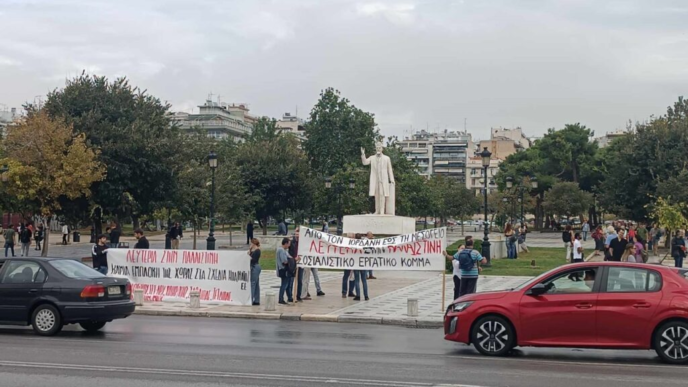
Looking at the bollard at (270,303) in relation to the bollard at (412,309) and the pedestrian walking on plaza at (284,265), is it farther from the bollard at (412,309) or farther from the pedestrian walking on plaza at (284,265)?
the bollard at (412,309)

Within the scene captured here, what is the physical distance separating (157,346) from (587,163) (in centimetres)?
8122

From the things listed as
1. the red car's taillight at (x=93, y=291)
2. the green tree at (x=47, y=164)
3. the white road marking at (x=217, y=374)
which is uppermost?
the green tree at (x=47, y=164)

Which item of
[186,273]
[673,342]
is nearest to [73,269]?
[186,273]

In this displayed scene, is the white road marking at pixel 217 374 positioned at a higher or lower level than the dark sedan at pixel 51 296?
lower

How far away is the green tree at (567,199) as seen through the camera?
3142 inches

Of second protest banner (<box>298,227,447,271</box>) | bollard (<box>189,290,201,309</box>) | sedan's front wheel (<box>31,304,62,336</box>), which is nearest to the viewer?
sedan's front wheel (<box>31,304,62,336</box>)

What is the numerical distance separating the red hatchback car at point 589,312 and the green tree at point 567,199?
2725 inches

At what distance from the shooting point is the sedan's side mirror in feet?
40.4

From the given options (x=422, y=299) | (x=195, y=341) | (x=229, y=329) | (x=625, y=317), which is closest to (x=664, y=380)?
(x=625, y=317)

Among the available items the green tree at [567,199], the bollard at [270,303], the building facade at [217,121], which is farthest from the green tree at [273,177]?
the building facade at [217,121]

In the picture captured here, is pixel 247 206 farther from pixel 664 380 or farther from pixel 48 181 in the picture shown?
pixel 664 380

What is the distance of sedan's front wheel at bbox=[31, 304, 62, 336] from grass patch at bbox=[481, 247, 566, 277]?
18.6 meters

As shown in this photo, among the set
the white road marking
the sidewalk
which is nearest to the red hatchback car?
the white road marking

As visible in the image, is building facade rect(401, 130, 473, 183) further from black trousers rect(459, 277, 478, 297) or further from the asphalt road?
the asphalt road
